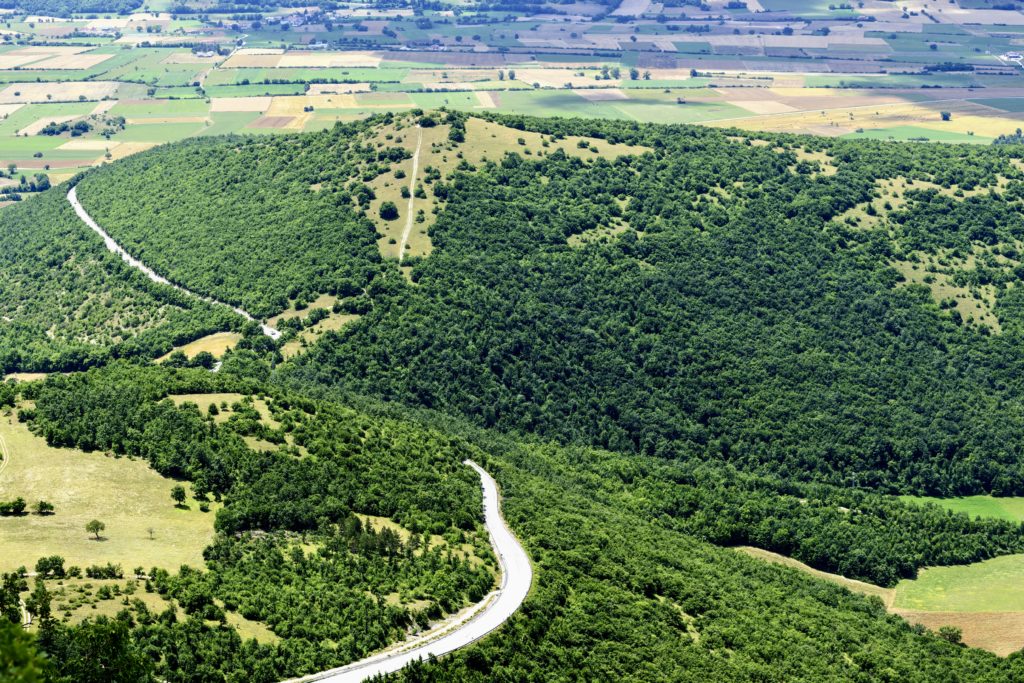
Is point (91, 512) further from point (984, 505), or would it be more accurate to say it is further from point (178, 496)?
point (984, 505)

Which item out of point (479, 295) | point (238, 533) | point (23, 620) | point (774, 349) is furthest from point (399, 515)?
point (774, 349)

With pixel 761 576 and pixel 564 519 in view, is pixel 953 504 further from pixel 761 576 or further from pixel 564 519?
pixel 564 519

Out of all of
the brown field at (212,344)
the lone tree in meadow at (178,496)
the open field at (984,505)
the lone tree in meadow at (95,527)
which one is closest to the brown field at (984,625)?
the open field at (984,505)

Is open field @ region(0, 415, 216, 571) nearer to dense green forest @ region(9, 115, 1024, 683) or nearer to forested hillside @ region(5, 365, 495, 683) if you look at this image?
Result: forested hillside @ region(5, 365, 495, 683)

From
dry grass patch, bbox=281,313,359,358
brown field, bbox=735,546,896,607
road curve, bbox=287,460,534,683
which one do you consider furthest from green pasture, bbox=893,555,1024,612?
dry grass patch, bbox=281,313,359,358

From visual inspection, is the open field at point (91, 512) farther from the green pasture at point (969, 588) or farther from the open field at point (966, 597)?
the green pasture at point (969, 588)

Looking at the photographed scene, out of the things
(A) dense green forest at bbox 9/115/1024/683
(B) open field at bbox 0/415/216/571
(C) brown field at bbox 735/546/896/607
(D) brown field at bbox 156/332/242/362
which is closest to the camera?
(B) open field at bbox 0/415/216/571
